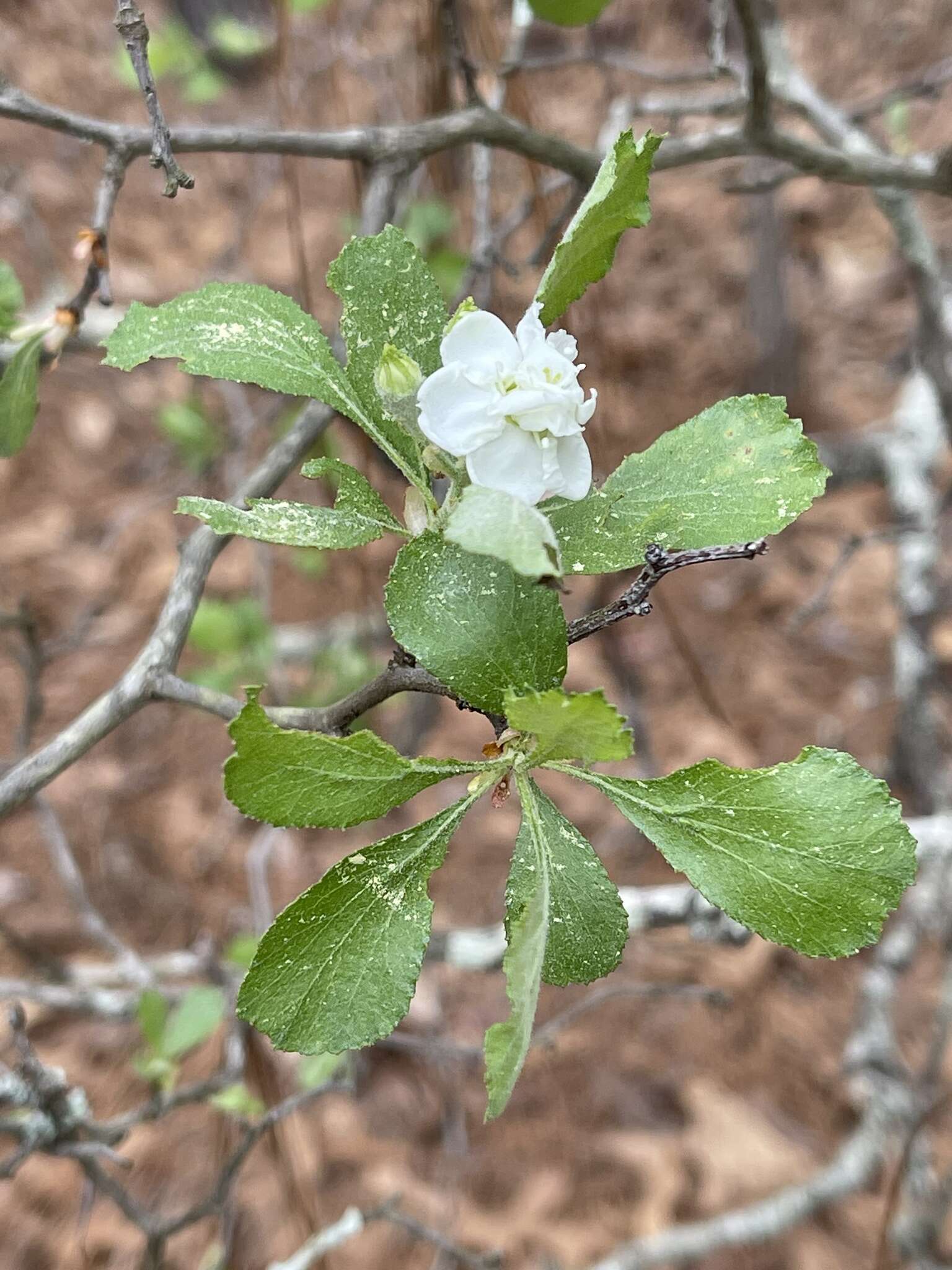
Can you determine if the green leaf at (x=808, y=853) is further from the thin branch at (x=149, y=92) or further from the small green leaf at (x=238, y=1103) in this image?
the small green leaf at (x=238, y=1103)

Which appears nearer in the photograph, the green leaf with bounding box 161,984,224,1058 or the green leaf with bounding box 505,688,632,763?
the green leaf with bounding box 505,688,632,763

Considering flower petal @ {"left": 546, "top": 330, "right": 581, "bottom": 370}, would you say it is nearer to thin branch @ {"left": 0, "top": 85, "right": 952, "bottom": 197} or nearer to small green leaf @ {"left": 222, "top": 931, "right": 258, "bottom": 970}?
thin branch @ {"left": 0, "top": 85, "right": 952, "bottom": 197}

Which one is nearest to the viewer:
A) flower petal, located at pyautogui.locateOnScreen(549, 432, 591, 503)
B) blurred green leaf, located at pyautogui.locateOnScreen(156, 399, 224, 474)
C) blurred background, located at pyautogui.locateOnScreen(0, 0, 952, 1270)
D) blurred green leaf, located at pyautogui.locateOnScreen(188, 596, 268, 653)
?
flower petal, located at pyautogui.locateOnScreen(549, 432, 591, 503)

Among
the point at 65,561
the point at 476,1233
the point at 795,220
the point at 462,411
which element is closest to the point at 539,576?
the point at 462,411

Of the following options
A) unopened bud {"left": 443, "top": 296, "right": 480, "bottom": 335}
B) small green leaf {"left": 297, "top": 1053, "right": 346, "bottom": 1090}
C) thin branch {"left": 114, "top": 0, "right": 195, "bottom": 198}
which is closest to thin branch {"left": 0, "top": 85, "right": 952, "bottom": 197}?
thin branch {"left": 114, "top": 0, "right": 195, "bottom": 198}

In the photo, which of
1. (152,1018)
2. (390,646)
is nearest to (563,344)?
(152,1018)

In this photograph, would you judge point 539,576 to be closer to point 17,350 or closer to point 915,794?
point 17,350

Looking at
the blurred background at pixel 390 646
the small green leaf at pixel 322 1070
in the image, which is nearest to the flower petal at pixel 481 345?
the blurred background at pixel 390 646
